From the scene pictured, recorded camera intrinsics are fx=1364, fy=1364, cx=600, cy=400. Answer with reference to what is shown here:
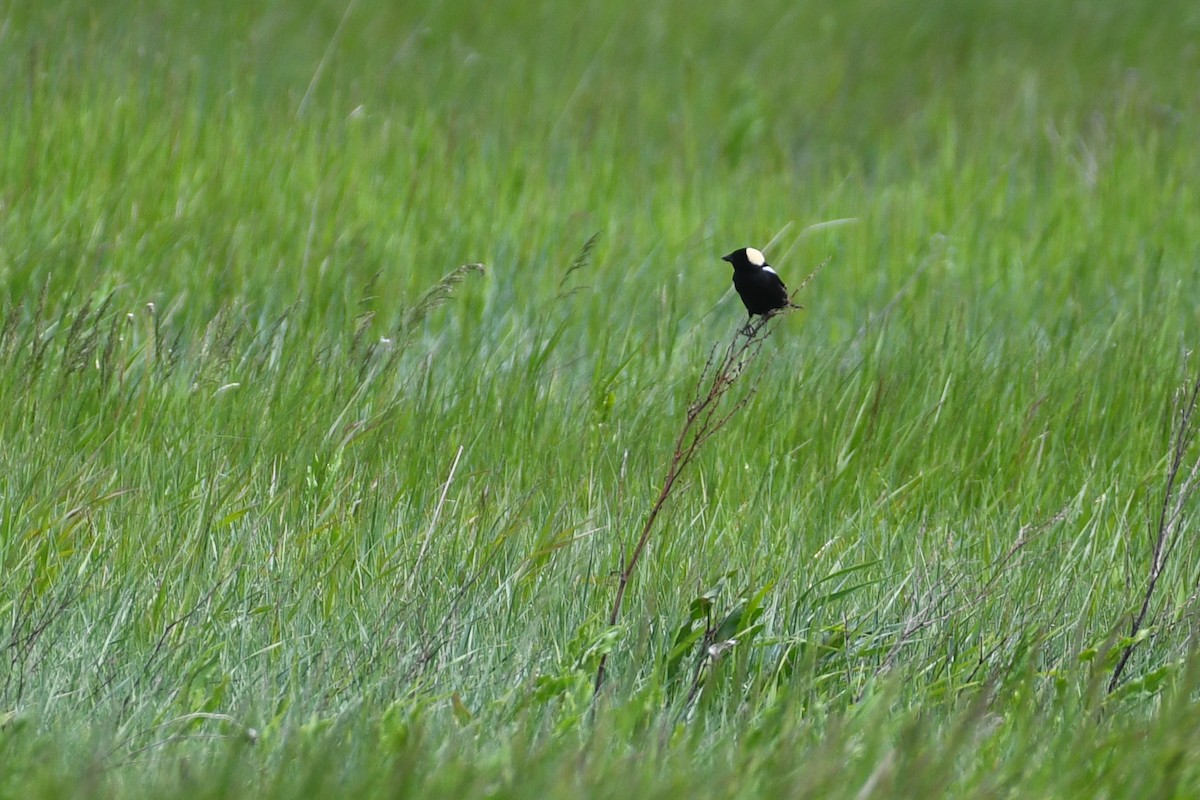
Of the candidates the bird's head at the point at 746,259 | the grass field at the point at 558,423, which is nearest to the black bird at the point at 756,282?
the bird's head at the point at 746,259

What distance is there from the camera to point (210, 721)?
226 centimetres

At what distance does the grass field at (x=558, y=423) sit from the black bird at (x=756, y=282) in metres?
0.38

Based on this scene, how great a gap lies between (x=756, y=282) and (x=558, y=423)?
68 centimetres

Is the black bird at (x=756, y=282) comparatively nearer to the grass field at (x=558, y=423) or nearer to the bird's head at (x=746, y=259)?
the bird's head at (x=746, y=259)

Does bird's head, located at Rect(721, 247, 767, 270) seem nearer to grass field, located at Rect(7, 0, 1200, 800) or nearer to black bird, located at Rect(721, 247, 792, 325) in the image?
black bird, located at Rect(721, 247, 792, 325)

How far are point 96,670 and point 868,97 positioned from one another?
17.8 feet

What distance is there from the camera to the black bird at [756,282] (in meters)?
3.16

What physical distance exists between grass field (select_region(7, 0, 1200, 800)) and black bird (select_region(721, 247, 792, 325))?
15.0 inches

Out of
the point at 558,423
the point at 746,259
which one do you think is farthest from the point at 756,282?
the point at 558,423

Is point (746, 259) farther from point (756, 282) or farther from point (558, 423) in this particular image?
point (558, 423)

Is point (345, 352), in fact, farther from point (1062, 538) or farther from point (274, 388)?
point (1062, 538)

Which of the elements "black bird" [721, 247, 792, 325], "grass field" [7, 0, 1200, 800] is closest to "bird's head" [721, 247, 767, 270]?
"black bird" [721, 247, 792, 325]

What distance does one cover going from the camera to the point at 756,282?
10.4ft

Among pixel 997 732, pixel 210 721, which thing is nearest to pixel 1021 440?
pixel 997 732
